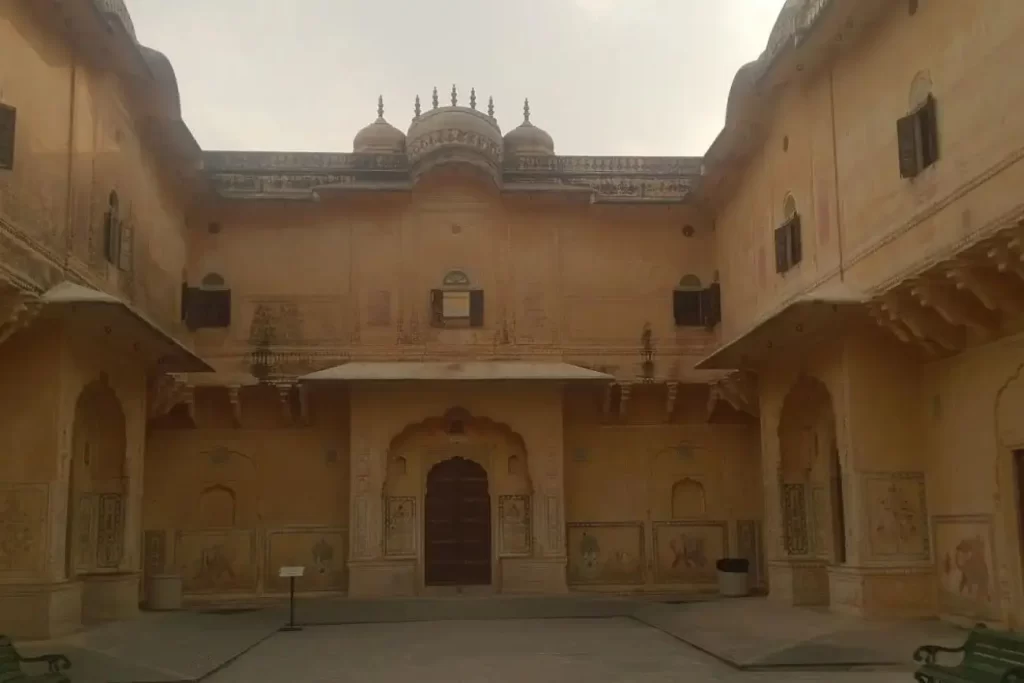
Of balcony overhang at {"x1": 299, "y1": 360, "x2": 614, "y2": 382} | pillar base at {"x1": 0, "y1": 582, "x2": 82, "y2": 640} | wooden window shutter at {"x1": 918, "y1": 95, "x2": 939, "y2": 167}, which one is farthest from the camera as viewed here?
balcony overhang at {"x1": 299, "y1": 360, "x2": 614, "y2": 382}

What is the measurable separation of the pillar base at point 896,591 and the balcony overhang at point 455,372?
21.1 ft

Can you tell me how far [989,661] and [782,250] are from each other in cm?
919

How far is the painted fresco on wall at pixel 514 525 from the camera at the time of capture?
18719mm

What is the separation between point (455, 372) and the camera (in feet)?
60.3

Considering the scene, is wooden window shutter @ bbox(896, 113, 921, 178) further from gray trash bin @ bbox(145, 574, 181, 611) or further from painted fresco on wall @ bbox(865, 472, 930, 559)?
gray trash bin @ bbox(145, 574, 181, 611)

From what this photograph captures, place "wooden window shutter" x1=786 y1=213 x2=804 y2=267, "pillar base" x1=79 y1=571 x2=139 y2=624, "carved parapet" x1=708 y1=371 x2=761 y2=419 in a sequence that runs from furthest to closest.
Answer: "carved parapet" x1=708 y1=371 x2=761 y2=419 → "wooden window shutter" x1=786 y1=213 x2=804 y2=267 → "pillar base" x1=79 y1=571 x2=139 y2=624

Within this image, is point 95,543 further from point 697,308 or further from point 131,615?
point 697,308

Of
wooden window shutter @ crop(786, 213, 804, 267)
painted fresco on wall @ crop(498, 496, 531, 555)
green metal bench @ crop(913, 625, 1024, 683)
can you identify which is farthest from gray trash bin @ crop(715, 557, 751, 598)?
green metal bench @ crop(913, 625, 1024, 683)

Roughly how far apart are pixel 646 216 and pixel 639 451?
176 inches

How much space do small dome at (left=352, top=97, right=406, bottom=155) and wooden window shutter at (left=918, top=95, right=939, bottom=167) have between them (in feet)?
39.3

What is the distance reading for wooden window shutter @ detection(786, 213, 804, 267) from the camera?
15.5m

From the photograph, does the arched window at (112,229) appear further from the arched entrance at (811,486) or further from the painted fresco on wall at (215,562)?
the arched entrance at (811,486)

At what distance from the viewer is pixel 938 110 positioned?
38.3 ft

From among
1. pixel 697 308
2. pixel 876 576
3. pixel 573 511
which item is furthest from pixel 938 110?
pixel 573 511
